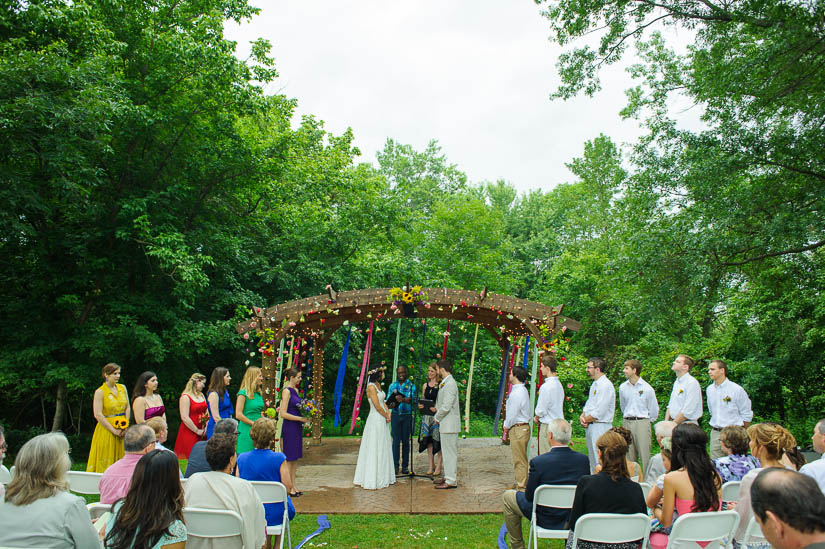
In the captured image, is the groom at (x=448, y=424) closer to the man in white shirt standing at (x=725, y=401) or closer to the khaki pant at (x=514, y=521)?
the khaki pant at (x=514, y=521)

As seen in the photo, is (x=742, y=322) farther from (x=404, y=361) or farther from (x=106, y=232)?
(x=106, y=232)

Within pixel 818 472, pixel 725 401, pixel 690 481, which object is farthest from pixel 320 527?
pixel 725 401

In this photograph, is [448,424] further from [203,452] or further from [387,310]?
[203,452]

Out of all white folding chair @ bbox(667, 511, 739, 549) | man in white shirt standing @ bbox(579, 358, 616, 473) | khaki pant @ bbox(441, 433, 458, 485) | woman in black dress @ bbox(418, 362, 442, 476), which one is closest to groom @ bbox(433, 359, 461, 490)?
khaki pant @ bbox(441, 433, 458, 485)

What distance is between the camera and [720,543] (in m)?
3.29

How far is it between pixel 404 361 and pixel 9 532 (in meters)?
12.9

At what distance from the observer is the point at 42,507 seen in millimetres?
2479

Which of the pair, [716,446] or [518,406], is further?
[518,406]

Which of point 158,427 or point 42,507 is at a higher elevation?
point 158,427

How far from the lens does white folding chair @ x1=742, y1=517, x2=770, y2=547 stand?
2986mm

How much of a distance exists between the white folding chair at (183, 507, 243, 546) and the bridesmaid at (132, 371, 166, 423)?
9.34 feet

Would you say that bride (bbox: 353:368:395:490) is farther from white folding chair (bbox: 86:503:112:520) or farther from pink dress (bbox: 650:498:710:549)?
pink dress (bbox: 650:498:710:549)

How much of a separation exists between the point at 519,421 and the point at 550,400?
564 mm

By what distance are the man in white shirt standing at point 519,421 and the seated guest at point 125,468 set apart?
14.5 feet
